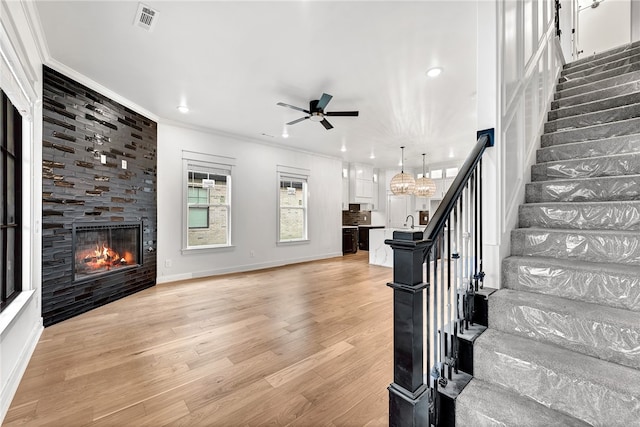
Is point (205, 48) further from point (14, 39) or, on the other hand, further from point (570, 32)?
point (570, 32)

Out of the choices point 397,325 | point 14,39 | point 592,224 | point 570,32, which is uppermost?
point 570,32

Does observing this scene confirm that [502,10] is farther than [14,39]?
No

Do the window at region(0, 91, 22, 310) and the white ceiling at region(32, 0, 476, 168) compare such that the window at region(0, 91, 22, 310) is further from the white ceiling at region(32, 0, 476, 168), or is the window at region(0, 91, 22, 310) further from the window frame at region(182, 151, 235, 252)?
the window frame at region(182, 151, 235, 252)

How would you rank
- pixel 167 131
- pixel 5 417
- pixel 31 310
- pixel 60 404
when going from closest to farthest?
1. pixel 5 417
2. pixel 60 404
3. pixel 31 310
4. pixel 167 131

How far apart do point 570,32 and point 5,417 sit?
8316 millimetres

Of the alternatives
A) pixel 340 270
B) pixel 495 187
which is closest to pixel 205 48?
pixel 495 187

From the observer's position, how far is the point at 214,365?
2.16 meters

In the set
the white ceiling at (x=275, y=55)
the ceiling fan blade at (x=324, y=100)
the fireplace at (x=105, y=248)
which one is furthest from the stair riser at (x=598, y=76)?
the fireplace at (x=105, y=248)

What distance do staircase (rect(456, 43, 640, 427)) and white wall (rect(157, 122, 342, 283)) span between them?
4.87 meters

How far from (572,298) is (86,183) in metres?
4.68

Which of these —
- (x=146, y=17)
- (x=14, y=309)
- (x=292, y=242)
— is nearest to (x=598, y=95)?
(x=146, y=17)

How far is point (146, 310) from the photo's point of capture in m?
3.44

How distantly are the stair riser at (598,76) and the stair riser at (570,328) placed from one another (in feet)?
9.84

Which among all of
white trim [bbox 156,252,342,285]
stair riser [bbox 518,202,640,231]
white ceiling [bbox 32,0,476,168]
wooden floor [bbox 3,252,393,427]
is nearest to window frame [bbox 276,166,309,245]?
white trim [bbox 156,252,342,285]
